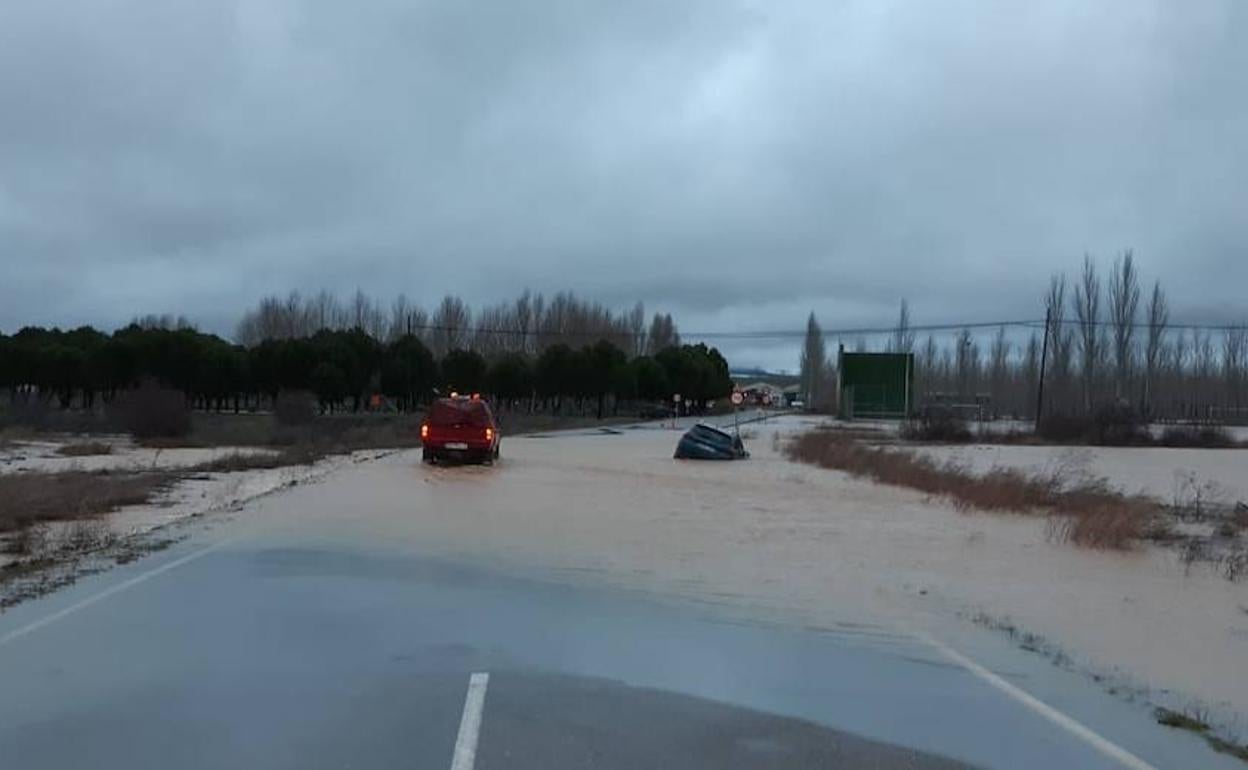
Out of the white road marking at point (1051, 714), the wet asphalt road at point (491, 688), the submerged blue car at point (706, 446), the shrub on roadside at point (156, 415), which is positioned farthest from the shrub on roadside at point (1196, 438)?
the wet asphalt road at point (491, 688)

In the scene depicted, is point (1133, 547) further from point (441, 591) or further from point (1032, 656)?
point (441, 591)

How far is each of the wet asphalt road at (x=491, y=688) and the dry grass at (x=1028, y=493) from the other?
10091mm

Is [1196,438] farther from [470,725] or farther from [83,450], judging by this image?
[470,725]

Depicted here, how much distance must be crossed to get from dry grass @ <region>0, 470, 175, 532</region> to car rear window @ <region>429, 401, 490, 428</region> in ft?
29.5

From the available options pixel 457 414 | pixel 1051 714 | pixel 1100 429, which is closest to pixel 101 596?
pixel 1051 714

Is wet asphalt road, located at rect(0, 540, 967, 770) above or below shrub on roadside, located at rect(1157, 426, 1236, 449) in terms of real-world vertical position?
below

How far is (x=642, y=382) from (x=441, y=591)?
93.9 m

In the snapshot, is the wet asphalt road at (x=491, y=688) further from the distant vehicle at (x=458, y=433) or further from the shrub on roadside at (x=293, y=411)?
the shrub on roadside at (x=293, y=411)

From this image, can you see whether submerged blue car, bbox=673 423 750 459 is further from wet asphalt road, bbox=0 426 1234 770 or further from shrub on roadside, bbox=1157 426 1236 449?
shrub on roadside, bbox=1157 426 1236 449

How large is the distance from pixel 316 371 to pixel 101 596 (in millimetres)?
72607

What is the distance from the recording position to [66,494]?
76.6ft

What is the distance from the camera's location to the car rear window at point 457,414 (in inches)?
1487

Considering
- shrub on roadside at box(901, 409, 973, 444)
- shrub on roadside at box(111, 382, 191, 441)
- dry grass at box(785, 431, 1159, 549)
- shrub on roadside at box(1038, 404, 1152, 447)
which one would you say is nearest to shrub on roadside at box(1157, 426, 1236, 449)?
shrub on roadside at box(1038, 404, 1152, 447)

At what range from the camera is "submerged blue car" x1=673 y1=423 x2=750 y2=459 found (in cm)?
4422
